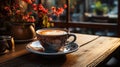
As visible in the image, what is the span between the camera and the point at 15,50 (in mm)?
1279

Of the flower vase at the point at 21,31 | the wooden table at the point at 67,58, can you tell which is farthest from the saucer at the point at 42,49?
the flower vase at the point at 21,31

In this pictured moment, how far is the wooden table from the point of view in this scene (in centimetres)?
104

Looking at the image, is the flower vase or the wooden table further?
the flower vase

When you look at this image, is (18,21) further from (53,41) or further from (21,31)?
(53,41)

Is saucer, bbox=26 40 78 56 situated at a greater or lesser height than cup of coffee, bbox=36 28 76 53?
lesser

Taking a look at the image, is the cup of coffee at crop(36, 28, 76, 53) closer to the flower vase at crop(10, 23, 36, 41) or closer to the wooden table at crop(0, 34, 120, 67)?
the wooden table at crop(0, 34, 120, 67)

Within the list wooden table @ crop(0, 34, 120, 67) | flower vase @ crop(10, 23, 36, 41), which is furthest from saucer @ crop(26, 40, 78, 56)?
flower vase @ crop(10, 23, 36, 41)

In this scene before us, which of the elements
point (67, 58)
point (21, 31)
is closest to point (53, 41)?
point (67, 58)

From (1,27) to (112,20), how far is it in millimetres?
3285

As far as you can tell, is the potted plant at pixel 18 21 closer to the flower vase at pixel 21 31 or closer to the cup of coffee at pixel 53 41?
the flower vase at pixel 21 31

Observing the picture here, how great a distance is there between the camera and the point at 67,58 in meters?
1.13

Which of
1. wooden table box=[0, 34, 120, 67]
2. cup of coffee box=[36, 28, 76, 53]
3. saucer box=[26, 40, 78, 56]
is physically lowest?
wooden table box=[0, 34, 120, 67]

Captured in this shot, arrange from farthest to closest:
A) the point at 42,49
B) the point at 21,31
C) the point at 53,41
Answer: the point at 21,31 < the point at 42,49 < the point at 53,41

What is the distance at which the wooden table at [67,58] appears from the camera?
104 cm
